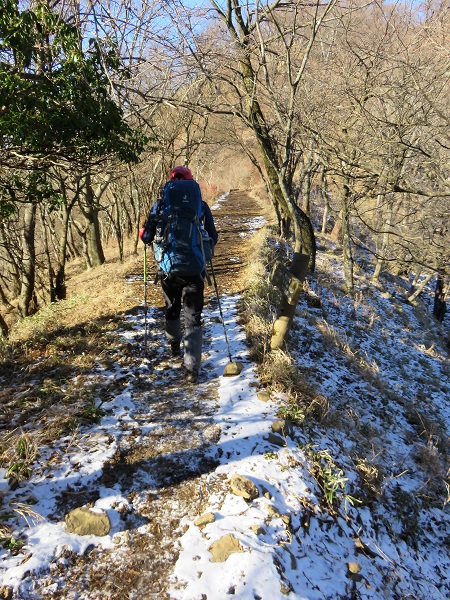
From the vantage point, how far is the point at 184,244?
398 cm

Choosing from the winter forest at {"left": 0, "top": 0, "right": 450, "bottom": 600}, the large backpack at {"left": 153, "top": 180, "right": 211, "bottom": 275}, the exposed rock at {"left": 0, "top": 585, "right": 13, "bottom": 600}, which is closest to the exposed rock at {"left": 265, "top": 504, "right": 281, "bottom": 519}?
the winter forest at {"left": 0, "top": 0, "right": 450, "bottom": 600}

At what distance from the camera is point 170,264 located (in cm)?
401

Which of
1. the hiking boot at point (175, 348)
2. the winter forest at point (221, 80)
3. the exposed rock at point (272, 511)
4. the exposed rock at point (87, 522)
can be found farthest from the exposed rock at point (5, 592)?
the winter forest at point (221, 80)

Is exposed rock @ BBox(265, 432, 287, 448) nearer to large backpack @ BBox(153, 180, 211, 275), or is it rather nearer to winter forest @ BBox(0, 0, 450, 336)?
large backpack @ BBox(153, 180, 211, 275)

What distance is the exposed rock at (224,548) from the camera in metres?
2.49

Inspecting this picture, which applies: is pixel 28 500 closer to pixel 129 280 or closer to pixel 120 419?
pixel 120 419

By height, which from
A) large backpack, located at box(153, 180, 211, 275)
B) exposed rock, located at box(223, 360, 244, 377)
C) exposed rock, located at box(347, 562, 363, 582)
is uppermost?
large backpack, located at box(153, 180, 211, 275)

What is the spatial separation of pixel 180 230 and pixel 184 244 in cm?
17

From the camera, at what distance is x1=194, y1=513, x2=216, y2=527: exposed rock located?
8.98 feet

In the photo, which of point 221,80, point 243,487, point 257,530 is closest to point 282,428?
point 243,487

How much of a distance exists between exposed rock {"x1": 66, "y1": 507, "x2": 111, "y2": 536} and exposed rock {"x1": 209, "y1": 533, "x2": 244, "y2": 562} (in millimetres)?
794

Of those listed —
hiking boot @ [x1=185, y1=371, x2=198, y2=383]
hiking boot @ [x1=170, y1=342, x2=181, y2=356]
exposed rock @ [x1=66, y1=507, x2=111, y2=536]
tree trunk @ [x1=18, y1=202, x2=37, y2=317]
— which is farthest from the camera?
tree trunk @ [x1=18, y1=202, x2=37, y2=317]

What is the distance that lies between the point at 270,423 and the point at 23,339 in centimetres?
406

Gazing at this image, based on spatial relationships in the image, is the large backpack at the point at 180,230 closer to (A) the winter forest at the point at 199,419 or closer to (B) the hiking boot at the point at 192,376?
(A) the winter forest at the point at 199,419
